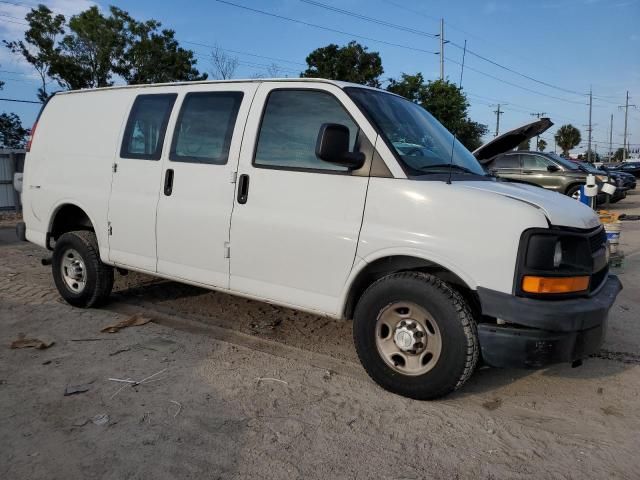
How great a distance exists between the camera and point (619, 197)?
1764 cm

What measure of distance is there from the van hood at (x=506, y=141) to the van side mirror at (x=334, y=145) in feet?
7.78

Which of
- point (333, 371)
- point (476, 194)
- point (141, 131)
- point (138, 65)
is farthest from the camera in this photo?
point (138, 65)

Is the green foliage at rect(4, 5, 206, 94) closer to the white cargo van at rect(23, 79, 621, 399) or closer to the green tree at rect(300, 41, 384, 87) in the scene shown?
the green tree at rect(300, 41, 384, 87)

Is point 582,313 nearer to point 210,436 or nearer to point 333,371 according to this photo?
point 333,371

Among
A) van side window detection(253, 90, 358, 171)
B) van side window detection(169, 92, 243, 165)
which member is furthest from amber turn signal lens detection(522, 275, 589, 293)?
van side window detection(169, 92, 243, 165)

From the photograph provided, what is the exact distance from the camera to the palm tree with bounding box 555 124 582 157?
251 feet

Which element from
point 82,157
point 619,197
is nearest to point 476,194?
point 82,157

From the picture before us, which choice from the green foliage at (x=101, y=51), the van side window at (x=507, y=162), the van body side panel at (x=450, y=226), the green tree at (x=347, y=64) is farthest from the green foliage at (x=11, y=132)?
the van body side panel at (x=450, y=226)

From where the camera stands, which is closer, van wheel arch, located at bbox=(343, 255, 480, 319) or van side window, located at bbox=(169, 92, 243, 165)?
van wheel arch, located at bbox=(343, 255, 480, 319)

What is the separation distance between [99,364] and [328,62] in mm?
32339

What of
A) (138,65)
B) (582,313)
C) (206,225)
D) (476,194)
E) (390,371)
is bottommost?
(390,371)

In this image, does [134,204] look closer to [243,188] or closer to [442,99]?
[243,188]

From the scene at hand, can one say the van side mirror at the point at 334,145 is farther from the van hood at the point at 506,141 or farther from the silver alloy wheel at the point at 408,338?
the van hood at the point at 506,141

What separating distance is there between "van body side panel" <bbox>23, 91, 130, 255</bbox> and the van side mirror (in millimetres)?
2507
